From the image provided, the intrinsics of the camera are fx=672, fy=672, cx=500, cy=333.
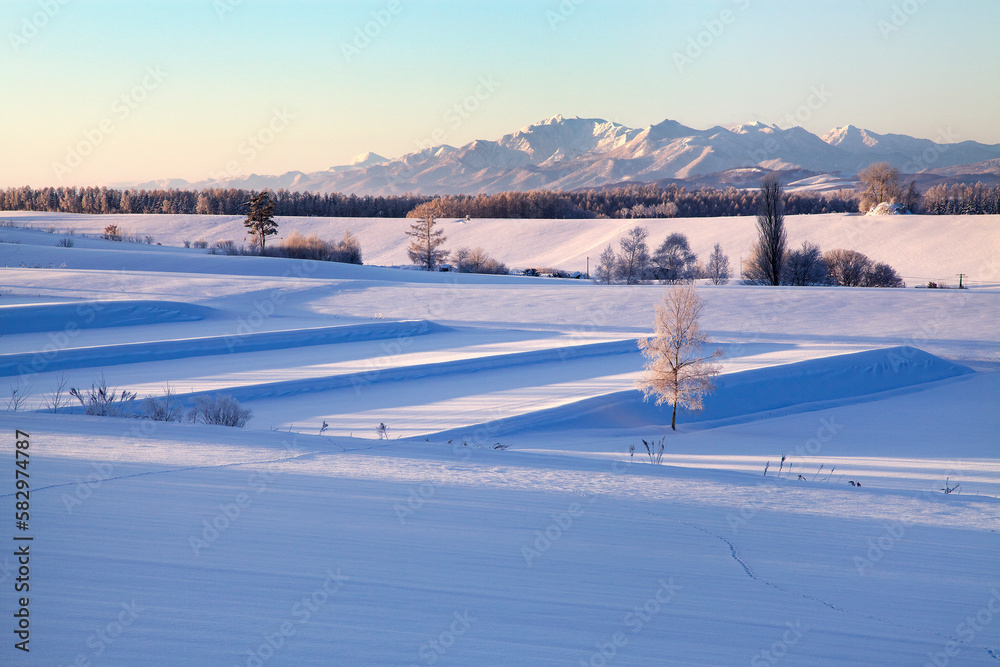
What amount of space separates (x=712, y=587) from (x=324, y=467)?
276 centimetres

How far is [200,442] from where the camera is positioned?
5340mm

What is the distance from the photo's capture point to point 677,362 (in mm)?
11773

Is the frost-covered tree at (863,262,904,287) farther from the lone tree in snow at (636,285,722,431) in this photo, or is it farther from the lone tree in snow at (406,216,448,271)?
the lone tree in snow at (636,285,722,431)

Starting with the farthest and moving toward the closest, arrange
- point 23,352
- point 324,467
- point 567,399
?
point 23,352, point 567,399, point 324,467

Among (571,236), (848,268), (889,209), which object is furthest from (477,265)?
(889,209)

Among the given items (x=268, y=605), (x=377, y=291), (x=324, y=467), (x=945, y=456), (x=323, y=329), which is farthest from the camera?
(x=377, y=291)

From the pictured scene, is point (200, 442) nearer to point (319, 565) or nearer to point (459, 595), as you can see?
point (319, 565)

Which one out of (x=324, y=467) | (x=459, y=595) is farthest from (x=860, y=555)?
(x=324, y=467)

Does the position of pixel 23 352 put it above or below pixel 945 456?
above

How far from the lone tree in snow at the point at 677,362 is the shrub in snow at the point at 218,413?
632 centimetres

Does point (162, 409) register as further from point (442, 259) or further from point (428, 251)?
point (442, 259)

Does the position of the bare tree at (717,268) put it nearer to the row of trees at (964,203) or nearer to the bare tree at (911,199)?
the bare tree at (911,199)

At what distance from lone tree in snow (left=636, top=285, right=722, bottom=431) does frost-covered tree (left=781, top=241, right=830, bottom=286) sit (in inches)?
951

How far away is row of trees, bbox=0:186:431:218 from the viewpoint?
8294 cm
